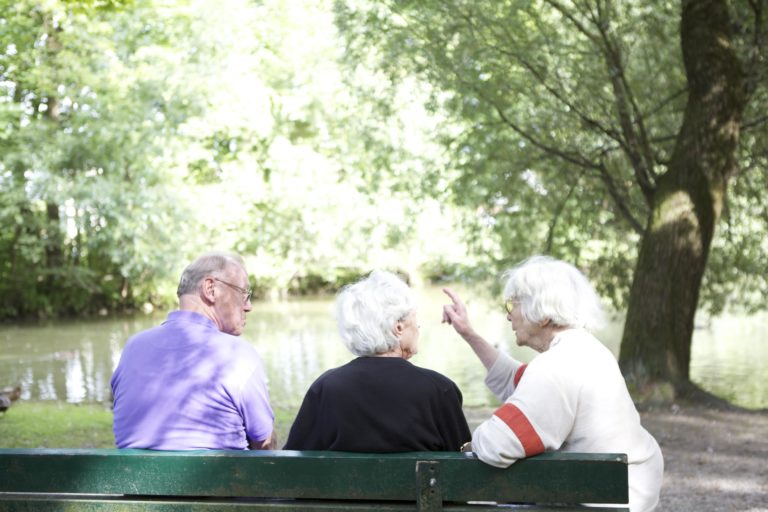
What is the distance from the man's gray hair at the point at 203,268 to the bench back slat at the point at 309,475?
42.0 inches

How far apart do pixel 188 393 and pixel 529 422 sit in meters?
1.21

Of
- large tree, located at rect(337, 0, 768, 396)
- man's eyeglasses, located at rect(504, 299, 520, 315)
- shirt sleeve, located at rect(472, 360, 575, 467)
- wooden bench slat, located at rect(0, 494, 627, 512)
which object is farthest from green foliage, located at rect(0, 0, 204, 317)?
shirt sleeve, located at rect(472, 360, 575, 467)

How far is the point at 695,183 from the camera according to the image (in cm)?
A: 949

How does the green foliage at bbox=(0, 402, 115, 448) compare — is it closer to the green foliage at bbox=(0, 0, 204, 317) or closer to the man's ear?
the man's ear

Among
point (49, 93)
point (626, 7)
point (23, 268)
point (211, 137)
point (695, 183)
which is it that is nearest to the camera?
point (695, 183)

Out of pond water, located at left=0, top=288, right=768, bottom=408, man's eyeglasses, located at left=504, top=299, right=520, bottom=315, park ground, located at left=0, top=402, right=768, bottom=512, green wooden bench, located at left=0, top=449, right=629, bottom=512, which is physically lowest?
pond water, located at left=0, top=288, right=768, bottom=408

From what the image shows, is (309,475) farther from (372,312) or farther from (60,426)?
(60,426)

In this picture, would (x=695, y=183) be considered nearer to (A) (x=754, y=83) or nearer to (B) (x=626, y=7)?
(A) (x=754, y=83)

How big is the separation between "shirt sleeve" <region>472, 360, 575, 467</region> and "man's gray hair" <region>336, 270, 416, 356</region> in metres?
0.47

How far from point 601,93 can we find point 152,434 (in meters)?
8.91

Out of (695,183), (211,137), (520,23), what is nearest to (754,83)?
(695,183)

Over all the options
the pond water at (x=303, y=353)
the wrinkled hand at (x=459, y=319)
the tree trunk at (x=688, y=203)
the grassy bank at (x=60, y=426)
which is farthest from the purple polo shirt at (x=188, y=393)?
the pond water at (x=303, y=353)

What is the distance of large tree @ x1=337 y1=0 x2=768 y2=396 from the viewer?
954 centimetres

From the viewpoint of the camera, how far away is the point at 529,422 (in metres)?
2.64
